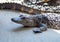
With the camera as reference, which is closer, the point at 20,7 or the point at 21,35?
the point at 21,35

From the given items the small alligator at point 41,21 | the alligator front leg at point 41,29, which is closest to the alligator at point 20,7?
the small alligator at point 41,21

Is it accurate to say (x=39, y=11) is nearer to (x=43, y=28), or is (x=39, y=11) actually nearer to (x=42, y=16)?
(x=42, y=16)

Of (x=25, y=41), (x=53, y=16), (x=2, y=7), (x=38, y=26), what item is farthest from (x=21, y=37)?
(x=2, y=7)

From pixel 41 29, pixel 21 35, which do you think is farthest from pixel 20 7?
pixel 21 35

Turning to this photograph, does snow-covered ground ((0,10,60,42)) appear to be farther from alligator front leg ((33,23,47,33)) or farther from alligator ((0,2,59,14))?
alligator ((0,2,59,14))

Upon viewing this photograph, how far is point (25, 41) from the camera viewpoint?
2588 mm

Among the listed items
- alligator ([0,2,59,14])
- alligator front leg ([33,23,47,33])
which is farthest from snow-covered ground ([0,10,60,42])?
alligator ([0,2,59,14])

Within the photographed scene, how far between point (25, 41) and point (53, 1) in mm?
3546

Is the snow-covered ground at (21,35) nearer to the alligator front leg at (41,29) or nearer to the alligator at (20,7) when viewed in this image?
the alligator front leg at (41,29)

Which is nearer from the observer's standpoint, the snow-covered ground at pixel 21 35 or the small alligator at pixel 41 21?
the snow-covered ground at pixel 21 35

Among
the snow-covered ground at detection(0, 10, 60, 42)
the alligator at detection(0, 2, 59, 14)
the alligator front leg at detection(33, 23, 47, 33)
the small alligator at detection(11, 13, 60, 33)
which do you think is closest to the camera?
the snow-covered ground at detection(0, 10, 60, 42)

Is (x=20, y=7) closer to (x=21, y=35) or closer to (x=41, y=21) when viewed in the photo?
(x=41, y=21)

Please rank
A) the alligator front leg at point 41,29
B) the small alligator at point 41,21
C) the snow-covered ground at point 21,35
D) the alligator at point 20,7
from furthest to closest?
the alligator at point 20,7, the small alligator at point 41,21, the alligator front leg at point 41,29, the snow-covered ground at point 21,35

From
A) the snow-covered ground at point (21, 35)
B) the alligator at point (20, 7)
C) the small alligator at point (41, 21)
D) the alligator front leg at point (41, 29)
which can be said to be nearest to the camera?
the snow-covered ground at point (21, 35)
